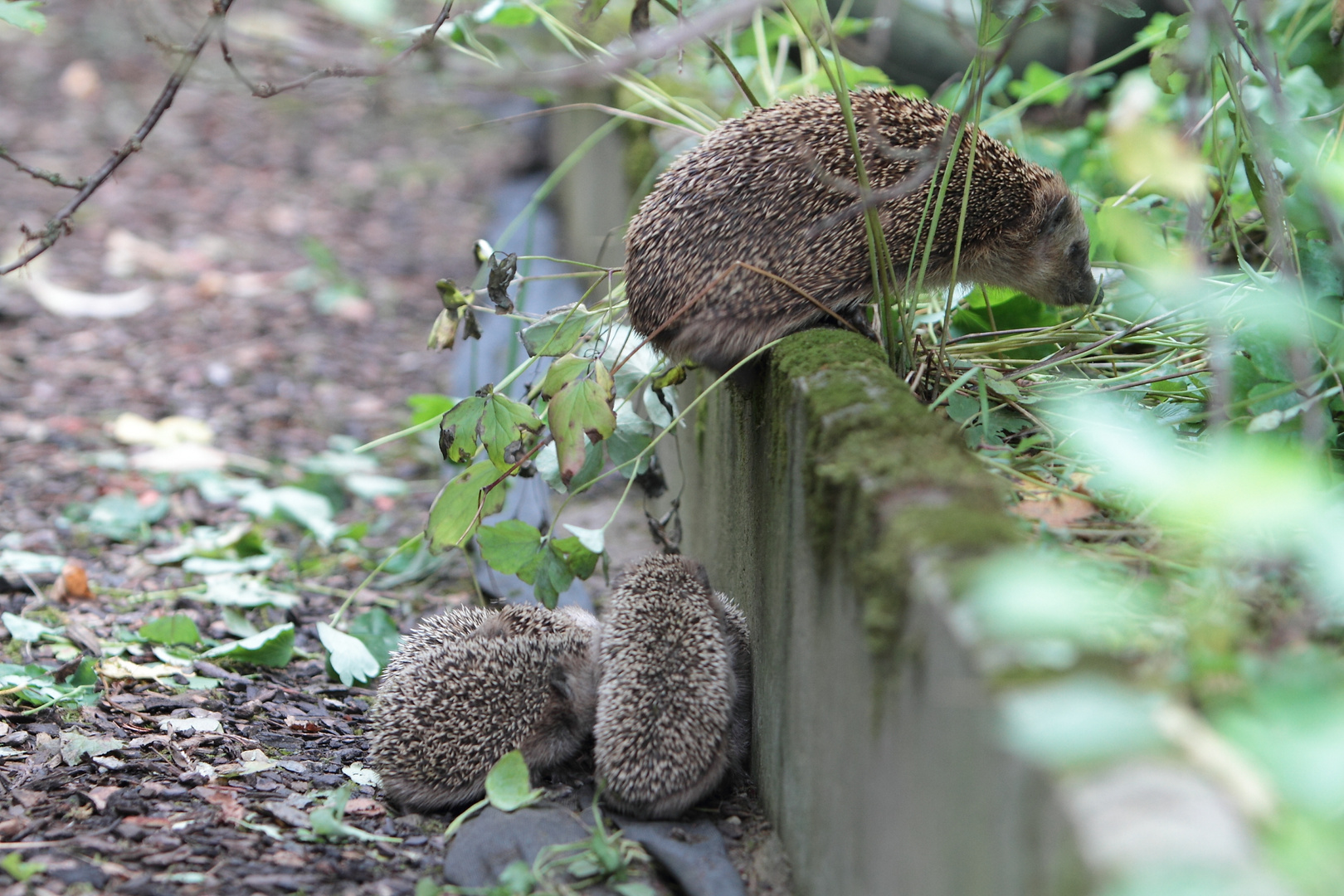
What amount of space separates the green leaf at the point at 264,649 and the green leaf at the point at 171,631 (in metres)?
0.10

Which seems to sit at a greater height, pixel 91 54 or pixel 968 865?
pixel 91 54

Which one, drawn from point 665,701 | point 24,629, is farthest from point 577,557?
point 24,629

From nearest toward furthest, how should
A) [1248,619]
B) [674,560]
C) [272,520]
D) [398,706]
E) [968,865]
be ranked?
1. [968,865]
2. [1248,619]
3. [398,706]
4. [674,560]
5. [272,520]

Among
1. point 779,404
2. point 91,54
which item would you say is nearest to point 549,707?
point 779,404

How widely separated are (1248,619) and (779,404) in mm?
1437

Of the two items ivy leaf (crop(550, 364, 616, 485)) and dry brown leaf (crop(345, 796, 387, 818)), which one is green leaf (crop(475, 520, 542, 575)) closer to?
ivy leaf (crop(550, 364, 616, 485))

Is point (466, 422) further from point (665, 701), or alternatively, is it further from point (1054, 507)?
point (1054, 507)

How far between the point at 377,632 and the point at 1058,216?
338cm

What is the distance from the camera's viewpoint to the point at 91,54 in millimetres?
14000

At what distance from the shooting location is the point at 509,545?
160 inches

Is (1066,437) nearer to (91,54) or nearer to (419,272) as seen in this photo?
(419,272)

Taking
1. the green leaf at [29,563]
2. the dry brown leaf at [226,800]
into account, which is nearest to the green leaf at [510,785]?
the dry brown leaf at [226,800]

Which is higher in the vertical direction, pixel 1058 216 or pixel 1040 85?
pixel 1040 85

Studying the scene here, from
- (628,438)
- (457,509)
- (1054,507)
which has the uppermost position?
(1054,507)
